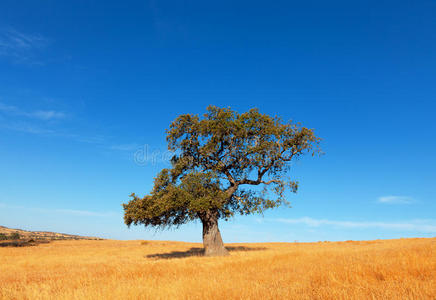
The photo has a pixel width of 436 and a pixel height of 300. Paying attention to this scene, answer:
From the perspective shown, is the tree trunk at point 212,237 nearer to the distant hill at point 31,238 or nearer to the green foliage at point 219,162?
the green foliage at point 219,162

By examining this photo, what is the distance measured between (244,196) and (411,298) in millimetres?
20380

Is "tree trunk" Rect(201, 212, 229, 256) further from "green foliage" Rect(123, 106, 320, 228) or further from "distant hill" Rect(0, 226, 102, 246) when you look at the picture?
"distant hill" Rect(0, 226, 102, 246)

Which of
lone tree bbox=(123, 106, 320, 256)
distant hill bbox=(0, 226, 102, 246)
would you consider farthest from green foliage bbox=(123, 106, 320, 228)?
distant hill bbox=(0, 226, 102, 246)

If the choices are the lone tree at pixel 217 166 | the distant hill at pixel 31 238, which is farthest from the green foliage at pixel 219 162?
the distant hill at pixel 31 238

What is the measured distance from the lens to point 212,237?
25828 millimetres

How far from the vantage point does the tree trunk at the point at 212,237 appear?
84.0ft

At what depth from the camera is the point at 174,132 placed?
27578 millimetres

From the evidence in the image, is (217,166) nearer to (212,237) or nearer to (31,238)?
(212,237)

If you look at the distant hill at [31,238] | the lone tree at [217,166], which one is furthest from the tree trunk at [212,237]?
the distant hill at [31,238]

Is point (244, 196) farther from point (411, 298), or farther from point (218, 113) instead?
point (411, 298)

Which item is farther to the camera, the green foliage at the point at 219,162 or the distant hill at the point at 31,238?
the distant hill at the point at 31,238

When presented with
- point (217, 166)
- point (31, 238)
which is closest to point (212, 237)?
point (217, 166)

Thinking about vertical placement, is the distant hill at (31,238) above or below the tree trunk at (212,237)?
below

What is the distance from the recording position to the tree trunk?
2561 cm
